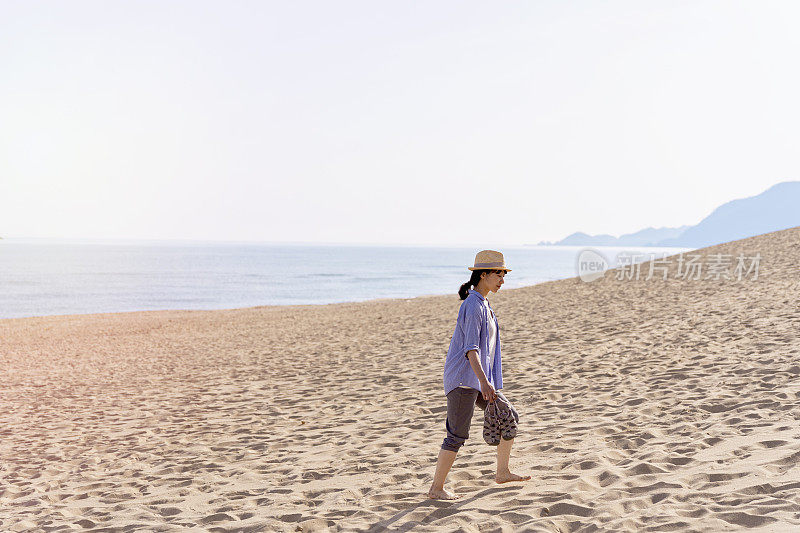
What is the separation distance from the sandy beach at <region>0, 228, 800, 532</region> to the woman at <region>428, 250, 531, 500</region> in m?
0.64

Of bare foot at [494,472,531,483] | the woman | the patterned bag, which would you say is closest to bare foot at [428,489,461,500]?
the woman

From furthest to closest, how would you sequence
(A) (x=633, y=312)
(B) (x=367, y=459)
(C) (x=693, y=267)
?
(C) (x=693, y=267) < (A) (x=633, y=312) < (B) (x=367, y=459)

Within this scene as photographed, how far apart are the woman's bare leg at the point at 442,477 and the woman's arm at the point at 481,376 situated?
0.53 meters

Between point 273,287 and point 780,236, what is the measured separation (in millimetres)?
47909

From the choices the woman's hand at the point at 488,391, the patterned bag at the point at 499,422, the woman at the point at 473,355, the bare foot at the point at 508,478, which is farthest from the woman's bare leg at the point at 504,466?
the woman's hand at the point at 488,391

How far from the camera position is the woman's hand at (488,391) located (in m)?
4.02

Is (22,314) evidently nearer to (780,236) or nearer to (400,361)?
(400,361)

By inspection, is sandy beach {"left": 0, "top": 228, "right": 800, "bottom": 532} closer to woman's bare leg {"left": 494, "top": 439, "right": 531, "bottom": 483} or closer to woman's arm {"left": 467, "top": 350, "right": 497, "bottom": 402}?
woman's bare leg {"left": 494, "top": 439, "right": 531, "bottom": 483}

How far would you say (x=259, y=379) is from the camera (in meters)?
10.5

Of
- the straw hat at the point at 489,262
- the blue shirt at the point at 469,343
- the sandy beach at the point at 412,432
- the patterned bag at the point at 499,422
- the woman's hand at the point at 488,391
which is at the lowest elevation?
the sandy beach at the point at 412,432

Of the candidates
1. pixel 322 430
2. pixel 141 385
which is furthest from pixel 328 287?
pixel 322 430

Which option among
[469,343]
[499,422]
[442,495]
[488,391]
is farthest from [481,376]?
[442,495]

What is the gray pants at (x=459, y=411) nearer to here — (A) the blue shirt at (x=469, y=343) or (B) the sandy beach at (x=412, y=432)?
(A) the blue shirt at (x=469, y=343)

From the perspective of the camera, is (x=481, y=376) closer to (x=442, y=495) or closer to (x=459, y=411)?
(x=459, y=411)
